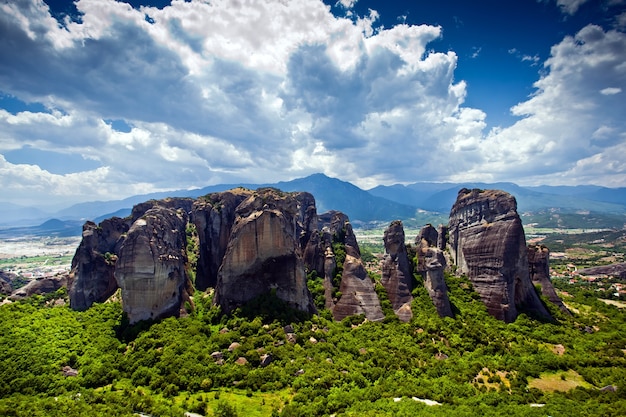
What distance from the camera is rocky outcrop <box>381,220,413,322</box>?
5422cm

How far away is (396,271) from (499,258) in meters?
16.3

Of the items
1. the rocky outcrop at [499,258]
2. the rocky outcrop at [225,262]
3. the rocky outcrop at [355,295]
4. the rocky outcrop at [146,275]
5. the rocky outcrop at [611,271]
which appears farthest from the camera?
the rocky outcrop at [611,271]

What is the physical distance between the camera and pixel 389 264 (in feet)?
186

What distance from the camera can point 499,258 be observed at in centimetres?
5231

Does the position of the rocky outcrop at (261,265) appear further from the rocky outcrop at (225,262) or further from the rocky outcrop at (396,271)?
the rocky outcrop at (396,271)

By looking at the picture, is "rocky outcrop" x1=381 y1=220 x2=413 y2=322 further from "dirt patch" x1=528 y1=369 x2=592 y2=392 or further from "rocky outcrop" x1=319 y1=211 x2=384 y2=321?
"dirt patch" x1=528 y1=369 x2=592 y2=392

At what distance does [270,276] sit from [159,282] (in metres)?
15.6

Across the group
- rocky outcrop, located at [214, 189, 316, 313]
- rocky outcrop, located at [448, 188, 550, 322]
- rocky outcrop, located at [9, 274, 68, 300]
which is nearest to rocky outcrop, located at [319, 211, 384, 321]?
rocky outcrop, located at [214, 189, 316, 313]

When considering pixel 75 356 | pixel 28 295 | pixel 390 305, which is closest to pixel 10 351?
pixel 75 356

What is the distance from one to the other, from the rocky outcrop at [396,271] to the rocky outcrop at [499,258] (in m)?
11.3

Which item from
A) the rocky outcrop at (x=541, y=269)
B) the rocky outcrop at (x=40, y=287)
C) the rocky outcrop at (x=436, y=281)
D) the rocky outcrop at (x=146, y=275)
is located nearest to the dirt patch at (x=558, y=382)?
the rocky outcrop at (x=436, y=281)

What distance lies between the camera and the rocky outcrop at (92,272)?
56.4 meters

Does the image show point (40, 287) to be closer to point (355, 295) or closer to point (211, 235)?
point (211, 235)

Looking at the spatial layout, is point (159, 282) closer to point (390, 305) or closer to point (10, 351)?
point (10, 351)
